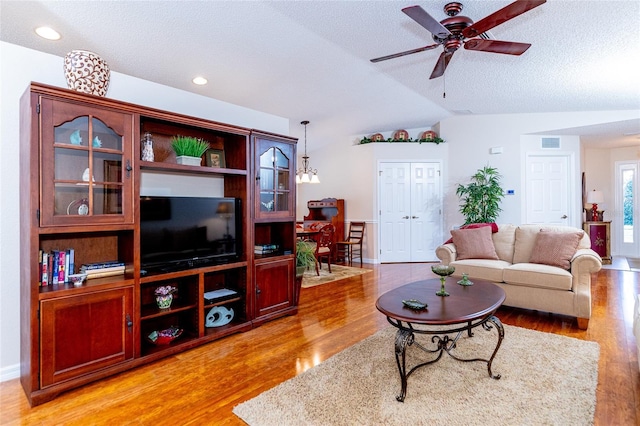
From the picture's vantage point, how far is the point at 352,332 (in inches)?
122

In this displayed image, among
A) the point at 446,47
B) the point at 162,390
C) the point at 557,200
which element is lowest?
the point at 162,390

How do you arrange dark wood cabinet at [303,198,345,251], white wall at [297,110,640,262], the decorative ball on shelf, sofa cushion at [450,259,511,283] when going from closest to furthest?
the decorative ball on shelf → sofa cushion at [450,259,511,283] → white wall at [297,110,640,262] → dark wood cabinet at [303,198,345,251]

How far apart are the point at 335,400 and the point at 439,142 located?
227 inches


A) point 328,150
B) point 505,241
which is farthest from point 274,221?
point 328,150

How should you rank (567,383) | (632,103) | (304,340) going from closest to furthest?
(567,383)
(304,340)
(632,103)

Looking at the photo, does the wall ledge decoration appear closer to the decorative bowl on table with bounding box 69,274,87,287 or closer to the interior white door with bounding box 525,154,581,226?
the interior white door with bounding box 525,154,581,226

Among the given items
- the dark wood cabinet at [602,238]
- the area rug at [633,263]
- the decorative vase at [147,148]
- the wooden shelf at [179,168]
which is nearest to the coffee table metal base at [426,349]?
the wooden shelf at [179,168]

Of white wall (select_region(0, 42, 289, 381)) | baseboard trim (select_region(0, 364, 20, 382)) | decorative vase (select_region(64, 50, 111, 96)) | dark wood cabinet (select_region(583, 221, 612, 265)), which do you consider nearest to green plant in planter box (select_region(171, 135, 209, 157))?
decorative vase (select_region(64, 50, 111, 96))

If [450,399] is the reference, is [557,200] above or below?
above

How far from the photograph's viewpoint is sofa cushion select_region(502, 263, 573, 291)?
323cm

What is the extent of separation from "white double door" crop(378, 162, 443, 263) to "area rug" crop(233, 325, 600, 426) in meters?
4.24

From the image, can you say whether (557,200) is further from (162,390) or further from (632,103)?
(162,390)

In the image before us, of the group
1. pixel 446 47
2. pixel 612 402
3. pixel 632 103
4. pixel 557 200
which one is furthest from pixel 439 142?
pixel 612 402

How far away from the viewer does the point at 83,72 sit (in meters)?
2.32
